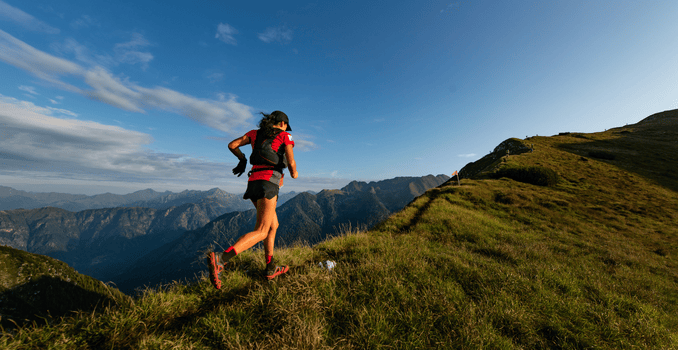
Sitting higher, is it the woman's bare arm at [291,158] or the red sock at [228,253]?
the woman's bare arm at [291,158]

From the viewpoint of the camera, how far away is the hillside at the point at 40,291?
3.98m

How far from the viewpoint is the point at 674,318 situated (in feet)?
15.3

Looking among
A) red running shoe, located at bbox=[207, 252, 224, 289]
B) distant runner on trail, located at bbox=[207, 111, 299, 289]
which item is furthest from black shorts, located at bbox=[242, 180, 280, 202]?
red running shoe, located at bbox=[207, 252, 224, 289]

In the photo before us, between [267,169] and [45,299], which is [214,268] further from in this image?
[45,299]

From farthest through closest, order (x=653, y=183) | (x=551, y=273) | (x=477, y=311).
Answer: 1. (x=653, y=183)
2. (x=551, y=273)
3. (x=477, y=311)

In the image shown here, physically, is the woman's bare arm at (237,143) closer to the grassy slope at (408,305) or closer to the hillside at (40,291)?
the grassy slope at (408,305)

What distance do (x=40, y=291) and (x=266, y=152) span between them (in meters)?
5.08

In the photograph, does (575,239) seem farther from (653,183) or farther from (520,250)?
(653,183)

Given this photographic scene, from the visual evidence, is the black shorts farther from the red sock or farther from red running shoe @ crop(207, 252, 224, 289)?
red running shoe @ crop(207, 252, 224, 289)

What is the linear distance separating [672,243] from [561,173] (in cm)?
1365

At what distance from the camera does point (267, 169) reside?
4680mm

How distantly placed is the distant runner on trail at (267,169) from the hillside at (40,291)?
7.88 feet

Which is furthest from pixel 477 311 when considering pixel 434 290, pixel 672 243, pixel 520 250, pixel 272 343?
pixel 672 243

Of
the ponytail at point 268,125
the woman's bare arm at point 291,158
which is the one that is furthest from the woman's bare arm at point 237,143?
the woman's bare arm at point 291,158
